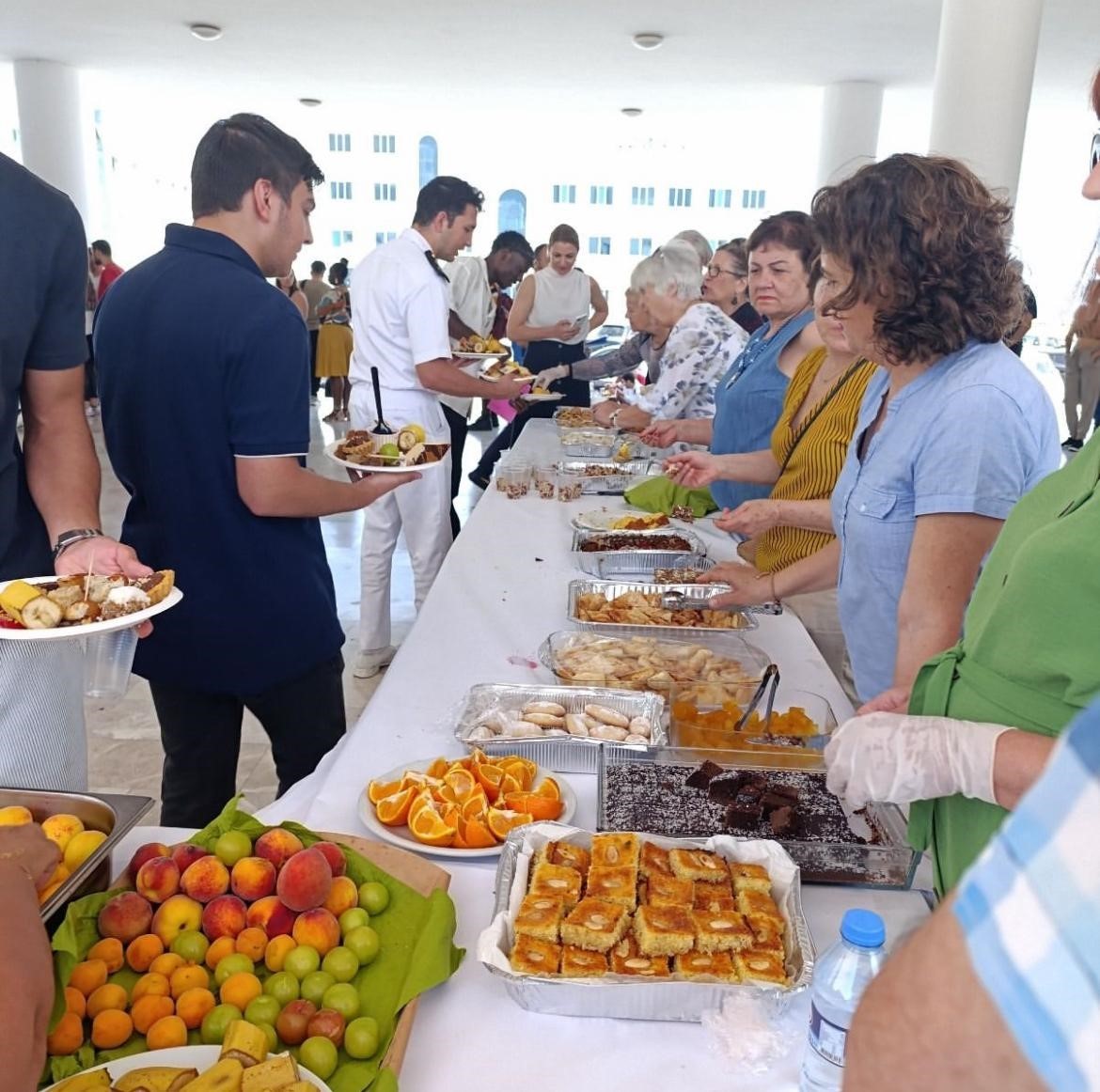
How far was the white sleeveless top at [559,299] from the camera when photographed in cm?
538

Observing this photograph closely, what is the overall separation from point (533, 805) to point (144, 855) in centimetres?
41

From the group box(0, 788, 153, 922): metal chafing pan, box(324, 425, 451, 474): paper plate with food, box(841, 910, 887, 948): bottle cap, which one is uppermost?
box(324, 425, 451, 474): paper plate with food

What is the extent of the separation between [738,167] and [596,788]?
39.6 feet

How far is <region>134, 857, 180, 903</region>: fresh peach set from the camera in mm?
915

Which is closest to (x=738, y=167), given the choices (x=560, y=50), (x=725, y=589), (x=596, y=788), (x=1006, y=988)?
(x=560, y=50)

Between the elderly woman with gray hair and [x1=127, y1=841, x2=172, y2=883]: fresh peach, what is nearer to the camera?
[x1=127, y1=841, x2=172, y2=883]: fresh peach

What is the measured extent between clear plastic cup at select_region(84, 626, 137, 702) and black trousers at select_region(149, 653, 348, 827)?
16.0 inches

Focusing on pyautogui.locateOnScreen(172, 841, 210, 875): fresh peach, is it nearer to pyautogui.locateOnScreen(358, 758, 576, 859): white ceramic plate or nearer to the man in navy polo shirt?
pyautogui.locateOnScreen(358, 758, 576, 859): white ceramic plate

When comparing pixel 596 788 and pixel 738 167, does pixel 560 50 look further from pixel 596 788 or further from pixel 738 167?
pixel 596 788

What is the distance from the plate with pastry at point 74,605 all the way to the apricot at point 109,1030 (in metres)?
0.38

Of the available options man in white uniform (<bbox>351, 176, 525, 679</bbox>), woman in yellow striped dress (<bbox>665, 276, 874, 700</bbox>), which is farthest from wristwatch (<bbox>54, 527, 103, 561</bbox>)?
man in white uniform (<bbox>351, 176, 525, 679</bbox>)

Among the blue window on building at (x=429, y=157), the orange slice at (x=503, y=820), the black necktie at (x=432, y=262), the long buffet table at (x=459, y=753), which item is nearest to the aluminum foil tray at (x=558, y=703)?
the long buffet table at (x=459, y=753)

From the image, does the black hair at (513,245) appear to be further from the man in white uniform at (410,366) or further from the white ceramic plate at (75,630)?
the white ceramic plate at (75,630)

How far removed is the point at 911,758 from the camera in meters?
0.89
